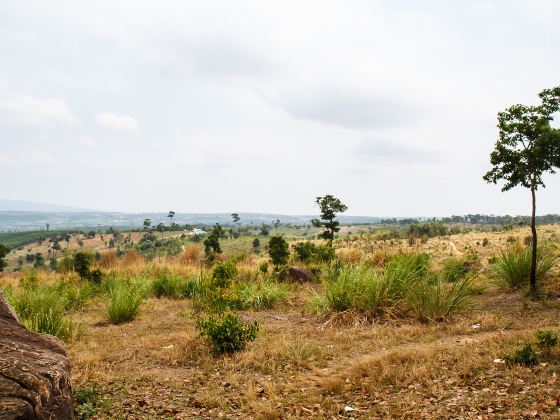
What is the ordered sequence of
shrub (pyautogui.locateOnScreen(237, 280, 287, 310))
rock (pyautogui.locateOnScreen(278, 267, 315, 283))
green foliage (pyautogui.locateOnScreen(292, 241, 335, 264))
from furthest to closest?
green foliage (pyautogui.locateOnScreen(292, 241, 335, 264)) → rock (pyautogui.locateOnScreen(278, 267, 315, 283)) → shrub (pyautogui.locateOnScreen(237, 280, 287, 310))

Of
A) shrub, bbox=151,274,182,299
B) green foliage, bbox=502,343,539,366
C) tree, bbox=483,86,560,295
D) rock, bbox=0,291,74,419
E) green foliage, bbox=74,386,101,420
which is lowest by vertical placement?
shrub, bbox=151,274,182,299

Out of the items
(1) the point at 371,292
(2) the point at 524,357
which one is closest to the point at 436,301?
(1) the point at 371,292

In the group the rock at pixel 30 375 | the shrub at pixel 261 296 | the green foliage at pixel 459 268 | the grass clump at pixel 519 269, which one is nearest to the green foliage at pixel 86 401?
the rock at pixel 30 375

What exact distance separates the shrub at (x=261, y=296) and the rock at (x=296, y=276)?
9.97ft

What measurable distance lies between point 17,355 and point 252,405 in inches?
97.3

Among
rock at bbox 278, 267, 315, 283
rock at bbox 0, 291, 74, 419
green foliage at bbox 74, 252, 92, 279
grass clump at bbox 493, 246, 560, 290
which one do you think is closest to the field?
rock at bbox 0, 291, 74, 419

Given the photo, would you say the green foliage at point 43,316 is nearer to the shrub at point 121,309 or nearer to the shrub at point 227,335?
the shrub at point 121,309

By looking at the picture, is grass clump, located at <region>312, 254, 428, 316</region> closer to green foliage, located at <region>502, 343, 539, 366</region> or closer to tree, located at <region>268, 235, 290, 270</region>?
green foliage, located at <region>502, 343, 539, 366</region>

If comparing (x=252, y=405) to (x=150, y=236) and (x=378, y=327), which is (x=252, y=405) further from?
(x=150, y=236)

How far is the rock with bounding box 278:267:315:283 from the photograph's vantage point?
48.7 feet

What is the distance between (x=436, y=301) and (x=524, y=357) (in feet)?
10.1

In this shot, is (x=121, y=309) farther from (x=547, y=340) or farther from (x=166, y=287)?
(x=547, y=340)

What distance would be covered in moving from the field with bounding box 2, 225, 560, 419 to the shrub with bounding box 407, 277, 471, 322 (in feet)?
0.32

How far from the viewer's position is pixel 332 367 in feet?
19.3
